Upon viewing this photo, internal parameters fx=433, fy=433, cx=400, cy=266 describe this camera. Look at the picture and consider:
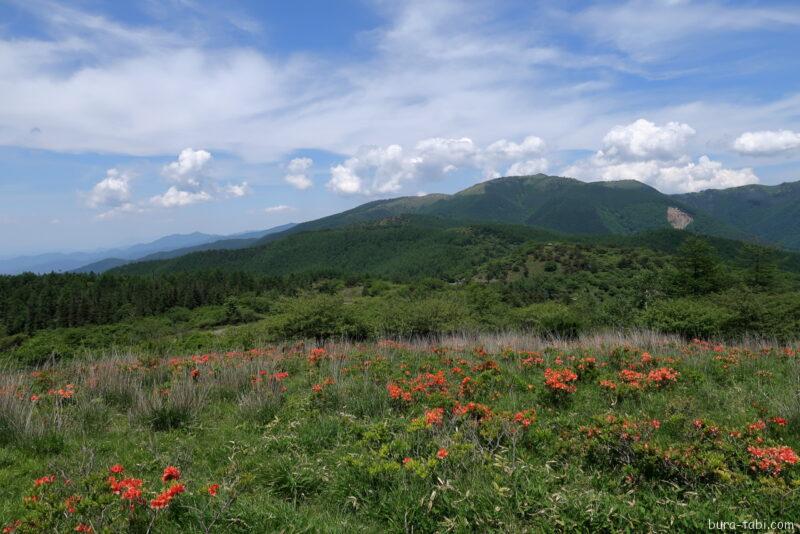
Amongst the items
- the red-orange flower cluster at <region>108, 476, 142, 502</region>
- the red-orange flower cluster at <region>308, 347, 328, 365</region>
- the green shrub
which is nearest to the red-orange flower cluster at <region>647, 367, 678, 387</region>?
the red-orange flower cluster at <region>308, 347, 328, 365</region>

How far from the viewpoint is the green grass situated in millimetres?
3260

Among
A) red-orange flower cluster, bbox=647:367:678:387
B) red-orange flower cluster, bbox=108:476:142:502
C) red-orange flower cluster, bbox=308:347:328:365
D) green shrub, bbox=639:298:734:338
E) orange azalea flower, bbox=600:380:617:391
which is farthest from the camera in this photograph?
green shrub, bbox=639:298:734:338

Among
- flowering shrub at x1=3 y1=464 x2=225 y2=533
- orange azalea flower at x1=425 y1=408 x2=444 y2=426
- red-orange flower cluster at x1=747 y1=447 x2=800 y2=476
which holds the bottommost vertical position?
red-orange flower cluster at x1=747 y1=447 x2=800 y2=476

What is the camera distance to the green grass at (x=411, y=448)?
3260 mm

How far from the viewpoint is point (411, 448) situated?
434 cm

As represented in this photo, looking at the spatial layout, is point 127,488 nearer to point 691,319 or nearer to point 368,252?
point 691,319

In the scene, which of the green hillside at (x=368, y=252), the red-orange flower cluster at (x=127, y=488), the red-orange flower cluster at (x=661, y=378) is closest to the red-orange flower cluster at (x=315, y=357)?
the red-orange flower cluster at (x=127, y=488)

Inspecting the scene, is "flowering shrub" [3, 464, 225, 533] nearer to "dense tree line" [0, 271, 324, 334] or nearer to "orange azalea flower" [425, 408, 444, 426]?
"orange azalea flower" [425, 408, 444, 426]

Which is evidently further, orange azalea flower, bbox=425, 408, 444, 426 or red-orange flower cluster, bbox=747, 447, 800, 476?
orange azalea flower, bbox=425, 408, 444, 426

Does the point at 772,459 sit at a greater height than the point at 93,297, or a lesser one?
greater

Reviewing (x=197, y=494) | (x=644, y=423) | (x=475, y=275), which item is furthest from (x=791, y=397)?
(x=475, y=275)

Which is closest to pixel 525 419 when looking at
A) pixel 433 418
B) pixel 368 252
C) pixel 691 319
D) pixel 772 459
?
pixel 433 418

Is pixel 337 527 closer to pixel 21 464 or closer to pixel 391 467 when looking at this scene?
pixel 391 467

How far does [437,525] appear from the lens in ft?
10.6
